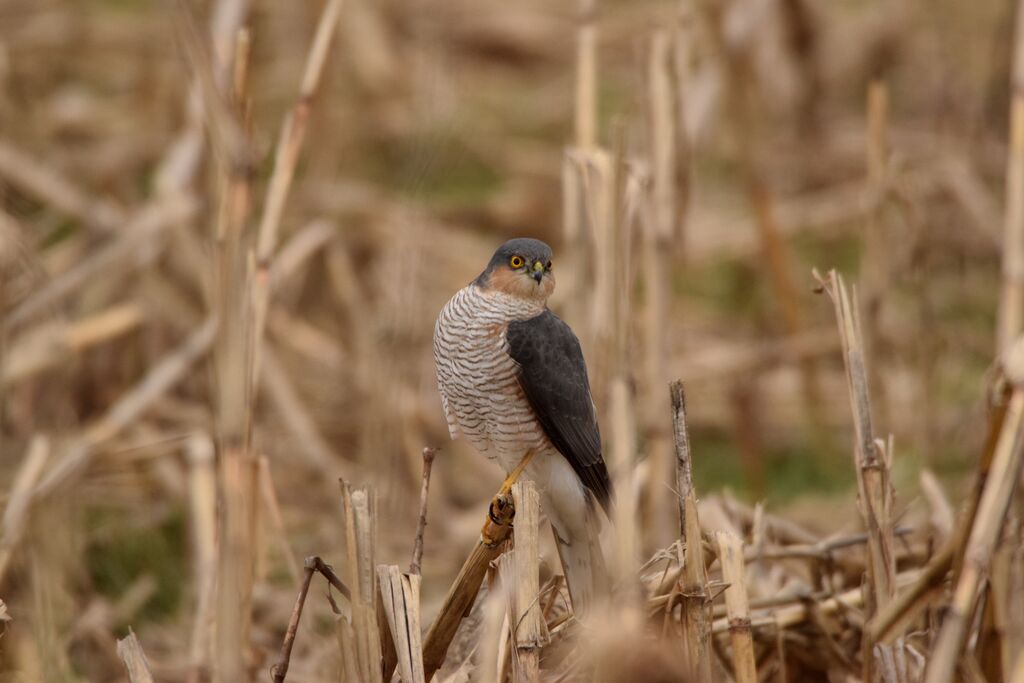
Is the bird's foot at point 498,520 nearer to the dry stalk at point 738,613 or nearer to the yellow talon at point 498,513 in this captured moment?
the yellow talon at point 498,513

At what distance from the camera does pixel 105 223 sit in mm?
5332

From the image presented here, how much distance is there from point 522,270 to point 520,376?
0.27 meters

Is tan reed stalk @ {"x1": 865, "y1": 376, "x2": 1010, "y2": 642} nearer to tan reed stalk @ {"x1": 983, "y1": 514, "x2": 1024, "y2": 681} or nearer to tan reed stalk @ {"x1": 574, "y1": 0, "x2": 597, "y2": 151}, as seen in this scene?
tan reed stalk @ {"x1": 983, "y1": 514, "x2": 1024, "y2": 681}

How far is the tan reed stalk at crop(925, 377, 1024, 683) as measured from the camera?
71.8 inches

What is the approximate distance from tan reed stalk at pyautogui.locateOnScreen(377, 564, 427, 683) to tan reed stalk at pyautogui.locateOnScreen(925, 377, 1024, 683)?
0.91 meters

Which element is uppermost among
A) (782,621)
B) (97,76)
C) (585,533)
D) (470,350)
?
(97,76)

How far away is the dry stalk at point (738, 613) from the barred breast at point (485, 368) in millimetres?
753

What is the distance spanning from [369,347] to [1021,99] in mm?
2659

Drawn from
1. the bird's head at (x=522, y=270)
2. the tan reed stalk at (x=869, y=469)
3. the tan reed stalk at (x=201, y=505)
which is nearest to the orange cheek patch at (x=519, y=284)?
the bird's head at (x=522, y=270)

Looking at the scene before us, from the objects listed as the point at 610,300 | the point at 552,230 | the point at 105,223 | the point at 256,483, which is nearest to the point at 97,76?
the point at 105,223

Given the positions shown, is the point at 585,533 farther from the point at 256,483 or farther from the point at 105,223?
the point at 105,223

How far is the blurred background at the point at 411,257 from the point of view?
10.6 ft

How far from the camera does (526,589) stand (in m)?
2.22

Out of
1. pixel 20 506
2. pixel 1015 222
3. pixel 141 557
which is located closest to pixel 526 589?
pixel 20 506
